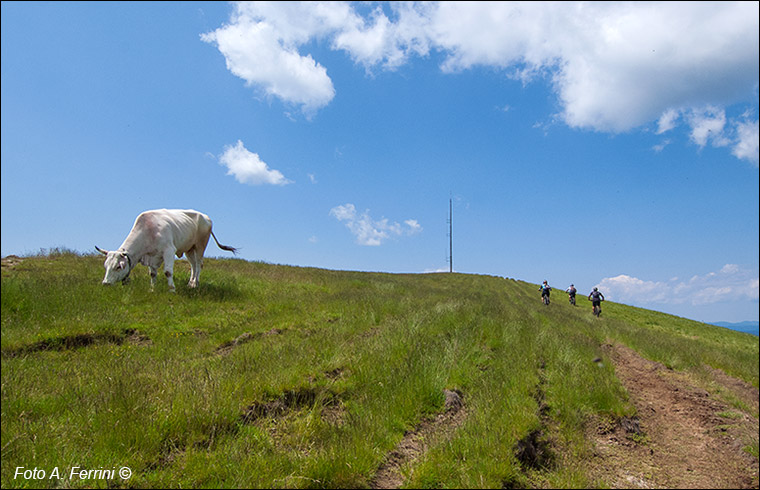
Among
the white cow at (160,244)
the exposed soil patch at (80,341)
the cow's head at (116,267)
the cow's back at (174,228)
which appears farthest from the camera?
the cow's back at (174,228)

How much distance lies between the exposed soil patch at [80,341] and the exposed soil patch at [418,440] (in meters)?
3.88

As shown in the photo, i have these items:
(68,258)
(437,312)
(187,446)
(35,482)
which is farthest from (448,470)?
(68,258)

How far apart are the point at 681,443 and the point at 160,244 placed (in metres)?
13.7

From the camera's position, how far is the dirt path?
324 cm

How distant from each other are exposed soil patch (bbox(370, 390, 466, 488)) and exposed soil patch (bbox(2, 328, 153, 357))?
12.7ft

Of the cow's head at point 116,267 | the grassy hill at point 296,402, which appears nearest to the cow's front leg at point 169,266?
the cow's head at point 116,267

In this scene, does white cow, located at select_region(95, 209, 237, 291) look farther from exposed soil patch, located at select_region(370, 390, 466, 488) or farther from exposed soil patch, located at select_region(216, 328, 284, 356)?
exposed soil patch, located at select_region(370, 390, 466, 488)

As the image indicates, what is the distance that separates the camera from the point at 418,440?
4.40 meters

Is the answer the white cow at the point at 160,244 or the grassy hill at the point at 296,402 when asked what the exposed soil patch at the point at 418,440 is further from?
the white cow at the point at 160,244

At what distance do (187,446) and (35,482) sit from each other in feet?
3.58

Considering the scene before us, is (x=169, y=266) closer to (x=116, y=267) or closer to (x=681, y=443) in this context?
(x=116, y=267)

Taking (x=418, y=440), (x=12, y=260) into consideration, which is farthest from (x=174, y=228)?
(x=418, y=440)

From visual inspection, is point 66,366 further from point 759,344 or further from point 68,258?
point 68,258

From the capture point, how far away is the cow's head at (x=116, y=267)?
27.9 ft
